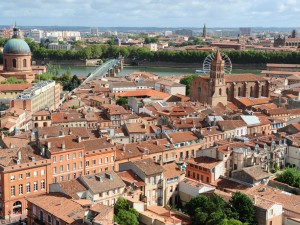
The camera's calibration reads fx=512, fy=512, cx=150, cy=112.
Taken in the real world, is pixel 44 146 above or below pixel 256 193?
above

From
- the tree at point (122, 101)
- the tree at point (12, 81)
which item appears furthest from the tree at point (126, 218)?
the tree at point (12, 81)

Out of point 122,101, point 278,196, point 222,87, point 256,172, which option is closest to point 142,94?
point 122,101

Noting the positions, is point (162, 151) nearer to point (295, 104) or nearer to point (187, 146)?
point (187, 146)

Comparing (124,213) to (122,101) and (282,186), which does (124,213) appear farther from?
(122,101)

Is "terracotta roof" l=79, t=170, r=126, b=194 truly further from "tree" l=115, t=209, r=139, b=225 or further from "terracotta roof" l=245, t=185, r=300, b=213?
"terracotta roof" l=245, t=185, r=300, b=213

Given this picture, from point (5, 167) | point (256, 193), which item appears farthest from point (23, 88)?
point (256, 193)

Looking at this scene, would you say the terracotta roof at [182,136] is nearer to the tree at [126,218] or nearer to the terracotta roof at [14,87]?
the tree at [126,218]

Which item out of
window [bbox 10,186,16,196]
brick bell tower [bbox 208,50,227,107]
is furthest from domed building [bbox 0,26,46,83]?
window [bbox 10,186,16,196]
